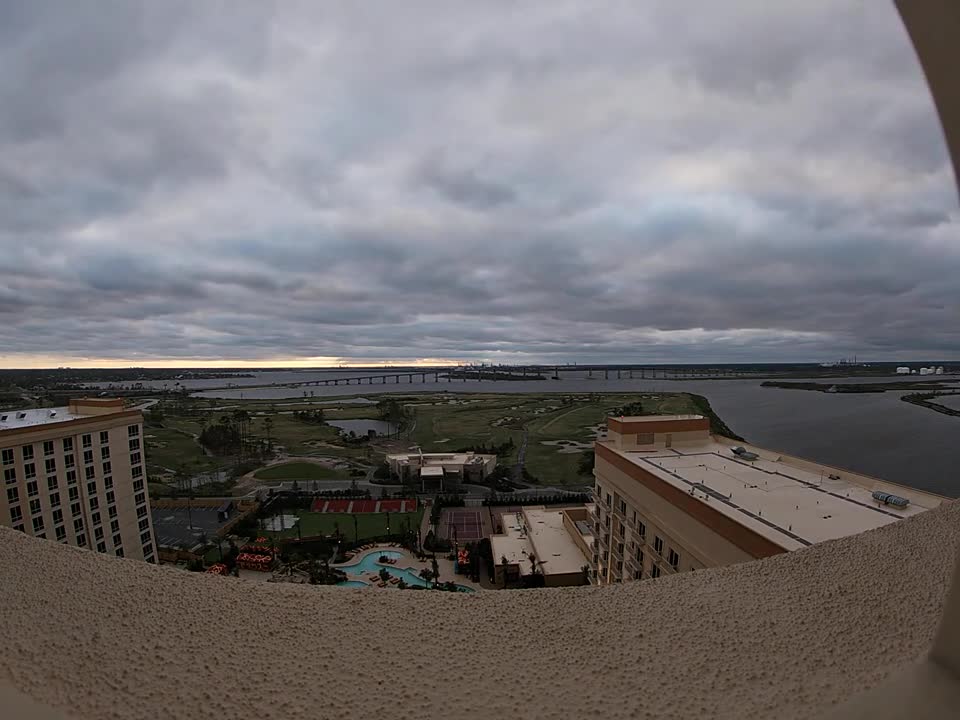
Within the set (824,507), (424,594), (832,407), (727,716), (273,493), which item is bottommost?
(832,407)

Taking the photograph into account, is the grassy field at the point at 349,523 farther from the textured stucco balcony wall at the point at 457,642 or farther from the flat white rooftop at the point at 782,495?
the textured stucco balcony wall at the point at 457,642

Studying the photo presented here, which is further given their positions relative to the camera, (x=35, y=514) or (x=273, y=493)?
(x=273, y=493)

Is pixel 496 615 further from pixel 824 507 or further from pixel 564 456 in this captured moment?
pixel 564 456

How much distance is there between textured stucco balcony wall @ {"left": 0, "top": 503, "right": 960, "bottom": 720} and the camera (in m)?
1.11

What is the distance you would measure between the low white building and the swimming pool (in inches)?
359

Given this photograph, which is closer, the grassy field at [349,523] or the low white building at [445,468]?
the grassy field at [349,523]

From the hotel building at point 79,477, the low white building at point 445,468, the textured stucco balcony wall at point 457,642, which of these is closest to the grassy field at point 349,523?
the low white building at point 445,468

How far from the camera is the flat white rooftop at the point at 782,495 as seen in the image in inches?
233

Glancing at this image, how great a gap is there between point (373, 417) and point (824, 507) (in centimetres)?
5100

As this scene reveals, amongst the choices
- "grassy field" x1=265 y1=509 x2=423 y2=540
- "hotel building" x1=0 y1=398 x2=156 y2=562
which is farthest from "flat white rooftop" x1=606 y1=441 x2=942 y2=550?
"hotel building" x1=0 y1=398 x2=156 y2=562

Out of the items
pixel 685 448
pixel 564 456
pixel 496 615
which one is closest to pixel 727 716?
pixel 496 615

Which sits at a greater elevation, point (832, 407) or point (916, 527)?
point (916, 527)

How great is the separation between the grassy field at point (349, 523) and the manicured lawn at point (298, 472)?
6379mm

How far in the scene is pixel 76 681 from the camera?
44.1 inches
